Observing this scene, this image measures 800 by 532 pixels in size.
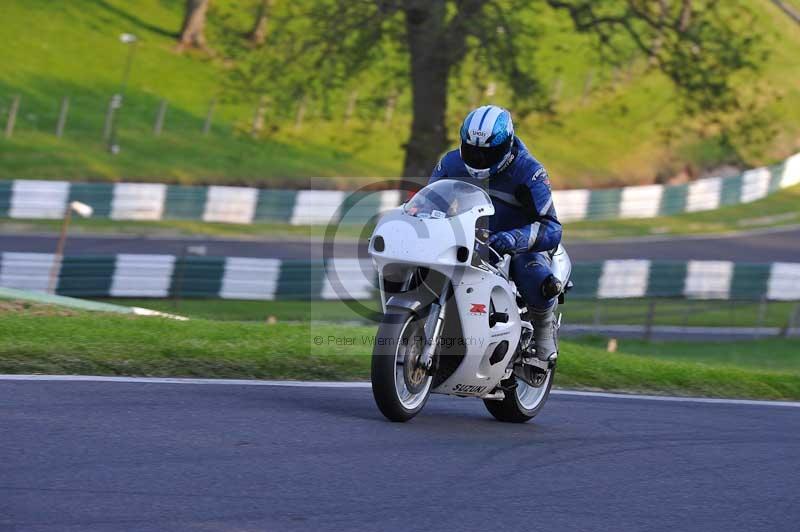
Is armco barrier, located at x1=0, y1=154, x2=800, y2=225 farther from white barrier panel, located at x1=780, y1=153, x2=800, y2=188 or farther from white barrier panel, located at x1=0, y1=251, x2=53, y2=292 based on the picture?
white barrier panel, located at x1=0, y1=251, x2=53, y2=292

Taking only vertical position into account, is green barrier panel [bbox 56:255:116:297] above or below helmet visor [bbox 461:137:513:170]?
below

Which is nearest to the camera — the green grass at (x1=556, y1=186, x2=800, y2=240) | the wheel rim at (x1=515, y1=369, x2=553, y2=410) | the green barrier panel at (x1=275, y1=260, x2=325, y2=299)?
the wheel rim at (x1=515, y1=369, x2=553, y2=410)

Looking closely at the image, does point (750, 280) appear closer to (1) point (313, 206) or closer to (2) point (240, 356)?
(1) point (313, 206)

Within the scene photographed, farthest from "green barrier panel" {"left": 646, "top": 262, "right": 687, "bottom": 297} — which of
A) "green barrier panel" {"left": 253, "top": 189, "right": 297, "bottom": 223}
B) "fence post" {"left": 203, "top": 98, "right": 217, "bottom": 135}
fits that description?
"fence post" {"left": 203, "top": 98, "right": 217, "bottom": 135}

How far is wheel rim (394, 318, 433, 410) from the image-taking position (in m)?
6.88

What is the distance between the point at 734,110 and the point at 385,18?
569cm

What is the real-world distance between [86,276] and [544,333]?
43.8ft

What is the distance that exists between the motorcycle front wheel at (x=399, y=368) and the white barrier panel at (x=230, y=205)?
2312cm

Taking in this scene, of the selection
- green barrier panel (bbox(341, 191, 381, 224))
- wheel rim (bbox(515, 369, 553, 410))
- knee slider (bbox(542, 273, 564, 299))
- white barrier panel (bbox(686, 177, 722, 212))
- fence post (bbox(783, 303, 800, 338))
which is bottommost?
wheel rim (bbox(515, 369, 553, 410))

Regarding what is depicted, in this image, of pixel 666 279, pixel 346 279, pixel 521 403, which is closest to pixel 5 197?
pixel 346 279

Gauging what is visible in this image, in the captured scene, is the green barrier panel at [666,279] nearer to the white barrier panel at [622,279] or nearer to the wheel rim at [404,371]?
the white barrier panel at [622,279]

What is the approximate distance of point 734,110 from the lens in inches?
788

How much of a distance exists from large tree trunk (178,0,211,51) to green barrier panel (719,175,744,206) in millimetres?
17598

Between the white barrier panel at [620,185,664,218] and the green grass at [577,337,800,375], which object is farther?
the white barrier panel at [620,185,664,218]
